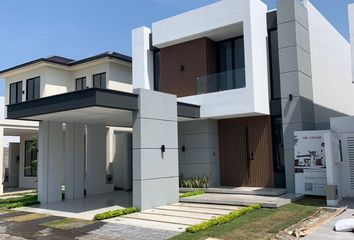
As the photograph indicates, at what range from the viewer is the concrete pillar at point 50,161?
14586mm

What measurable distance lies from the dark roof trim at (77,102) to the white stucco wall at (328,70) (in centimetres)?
853

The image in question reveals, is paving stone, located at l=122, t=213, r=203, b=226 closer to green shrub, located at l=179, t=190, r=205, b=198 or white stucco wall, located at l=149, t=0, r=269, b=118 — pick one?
green shrub, located at l=179, t=190, r=205, b=198

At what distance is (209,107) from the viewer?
51.2ft

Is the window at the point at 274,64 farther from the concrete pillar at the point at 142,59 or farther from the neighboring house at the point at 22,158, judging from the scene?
the neighboring house at the point at 22,158

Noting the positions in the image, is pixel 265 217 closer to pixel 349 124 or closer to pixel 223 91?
pixel 349 124

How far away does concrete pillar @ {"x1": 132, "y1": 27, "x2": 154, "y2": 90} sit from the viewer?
60.0 feet

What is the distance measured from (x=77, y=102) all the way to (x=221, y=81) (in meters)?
6.69

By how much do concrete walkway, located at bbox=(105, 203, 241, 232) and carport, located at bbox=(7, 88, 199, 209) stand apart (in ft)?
2.20

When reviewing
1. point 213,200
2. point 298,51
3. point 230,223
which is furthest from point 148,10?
point 230,223

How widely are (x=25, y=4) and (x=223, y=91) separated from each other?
8.03m

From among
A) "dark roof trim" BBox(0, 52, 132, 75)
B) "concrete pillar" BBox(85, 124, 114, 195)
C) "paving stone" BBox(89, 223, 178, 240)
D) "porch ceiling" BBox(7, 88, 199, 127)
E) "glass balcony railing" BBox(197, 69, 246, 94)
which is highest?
"dark roof trim" BBox(0, 52, 132, 75)

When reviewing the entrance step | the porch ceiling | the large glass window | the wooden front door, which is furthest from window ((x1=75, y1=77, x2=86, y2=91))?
the entrance step

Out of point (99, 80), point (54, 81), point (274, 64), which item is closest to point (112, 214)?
point (274, 64)

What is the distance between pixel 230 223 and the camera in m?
9.53
